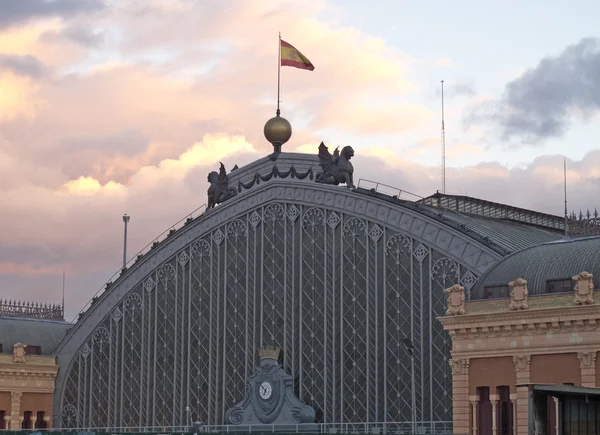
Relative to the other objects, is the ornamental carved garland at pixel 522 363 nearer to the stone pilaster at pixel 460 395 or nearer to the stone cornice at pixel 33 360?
the stone pilaster at pixel 460 395

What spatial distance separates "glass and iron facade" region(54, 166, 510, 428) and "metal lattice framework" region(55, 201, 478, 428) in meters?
0.09

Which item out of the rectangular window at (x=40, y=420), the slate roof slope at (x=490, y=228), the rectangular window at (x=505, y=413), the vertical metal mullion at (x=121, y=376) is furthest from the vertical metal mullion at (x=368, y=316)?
the rectangular window at (x=40, y=420)

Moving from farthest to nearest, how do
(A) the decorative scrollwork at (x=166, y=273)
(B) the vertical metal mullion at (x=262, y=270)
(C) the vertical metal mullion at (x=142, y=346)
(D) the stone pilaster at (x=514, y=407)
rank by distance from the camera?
(C) the vertical metal mullion at (x=142, y=346), (A) the decorative scrollwork at (x=166, y=273), (B) the vertical metal mullion at (x=262, y=270), (D) the stone pilaster at (x=514, y=407)

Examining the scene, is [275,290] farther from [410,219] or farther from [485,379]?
[485,379]

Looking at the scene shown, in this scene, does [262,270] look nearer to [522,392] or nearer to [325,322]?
[325,322]

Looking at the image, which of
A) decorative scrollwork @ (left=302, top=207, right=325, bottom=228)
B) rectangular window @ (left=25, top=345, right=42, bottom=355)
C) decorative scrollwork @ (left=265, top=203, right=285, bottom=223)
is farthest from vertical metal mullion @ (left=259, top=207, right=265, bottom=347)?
rectangular window @ (left=25, top=345, right=42, bottom=355)

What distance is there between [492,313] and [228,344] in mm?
25965

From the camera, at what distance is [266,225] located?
8969cm

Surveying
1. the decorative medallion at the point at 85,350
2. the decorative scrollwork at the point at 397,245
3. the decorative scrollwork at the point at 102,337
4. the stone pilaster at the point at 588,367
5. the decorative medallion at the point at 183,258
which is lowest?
the stone pilaster at the point at 588,367

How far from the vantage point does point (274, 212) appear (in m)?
89.2

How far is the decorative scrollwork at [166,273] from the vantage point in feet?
314

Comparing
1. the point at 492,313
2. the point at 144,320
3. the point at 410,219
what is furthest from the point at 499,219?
the point at 144,320

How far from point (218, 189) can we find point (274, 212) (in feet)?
21.6

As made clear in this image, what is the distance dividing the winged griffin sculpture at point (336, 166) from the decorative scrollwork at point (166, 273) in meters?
15.3
